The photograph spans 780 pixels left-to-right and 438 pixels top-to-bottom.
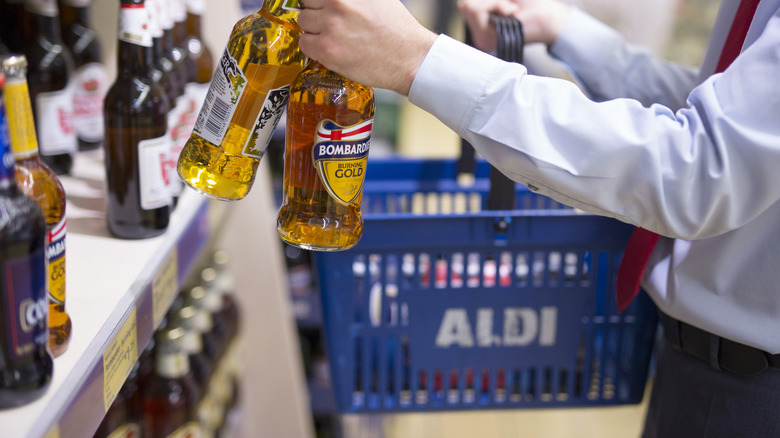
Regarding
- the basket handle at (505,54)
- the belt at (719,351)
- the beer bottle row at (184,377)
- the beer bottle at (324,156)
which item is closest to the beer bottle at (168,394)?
the beer bottle row at (184,377)

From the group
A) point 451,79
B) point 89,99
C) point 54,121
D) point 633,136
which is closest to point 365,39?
point 451,79

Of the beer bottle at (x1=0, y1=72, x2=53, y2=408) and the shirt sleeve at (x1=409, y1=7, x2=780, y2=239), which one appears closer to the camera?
the beer bottle at (x1=0, y1=72, x2=53, y2=408)

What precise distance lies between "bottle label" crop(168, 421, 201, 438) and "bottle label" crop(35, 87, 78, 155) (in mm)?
615

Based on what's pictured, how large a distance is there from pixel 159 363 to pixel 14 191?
3.10ft

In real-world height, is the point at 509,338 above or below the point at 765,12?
below

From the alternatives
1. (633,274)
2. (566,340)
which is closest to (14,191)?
(633,274)

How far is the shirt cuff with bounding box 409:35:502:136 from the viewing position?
0.98 meters

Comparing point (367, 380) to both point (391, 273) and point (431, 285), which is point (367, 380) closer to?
point (431, 285)

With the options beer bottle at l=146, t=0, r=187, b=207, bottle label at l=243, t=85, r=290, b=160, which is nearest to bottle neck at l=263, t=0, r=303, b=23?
bottle label at l=243, t=85, r=290, b=160

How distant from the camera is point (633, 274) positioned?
50.2 inches

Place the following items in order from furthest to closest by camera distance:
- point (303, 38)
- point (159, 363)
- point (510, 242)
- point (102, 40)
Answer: point (102, 40)
point (159, 363)
point (510, 242)
point (303, 38)

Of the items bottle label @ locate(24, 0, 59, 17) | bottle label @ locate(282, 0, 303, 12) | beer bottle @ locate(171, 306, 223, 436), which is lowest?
beer bottle @ locate(171, 306, 223, 436)

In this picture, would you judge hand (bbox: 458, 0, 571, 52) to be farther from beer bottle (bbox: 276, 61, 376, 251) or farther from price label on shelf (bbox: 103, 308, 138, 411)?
price label on shelf (bbox: 103, 308, 138, 411)

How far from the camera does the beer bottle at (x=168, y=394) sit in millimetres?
1618
